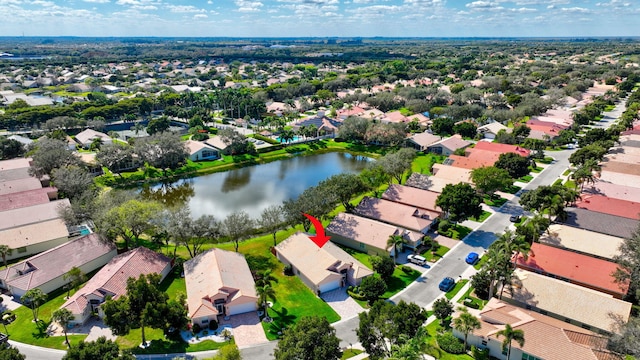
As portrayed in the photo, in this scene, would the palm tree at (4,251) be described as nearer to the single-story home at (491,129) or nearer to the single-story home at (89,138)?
the single-story home at (89,138)

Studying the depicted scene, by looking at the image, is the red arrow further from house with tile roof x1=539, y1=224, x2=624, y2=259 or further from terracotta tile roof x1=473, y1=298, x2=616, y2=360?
house with tile roof x1=539, y1=224, x2=624, y2=259

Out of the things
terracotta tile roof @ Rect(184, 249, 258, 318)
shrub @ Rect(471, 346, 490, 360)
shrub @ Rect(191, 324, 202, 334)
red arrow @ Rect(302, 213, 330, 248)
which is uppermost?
red arrow @ Rect(302, 213, 330, 248)

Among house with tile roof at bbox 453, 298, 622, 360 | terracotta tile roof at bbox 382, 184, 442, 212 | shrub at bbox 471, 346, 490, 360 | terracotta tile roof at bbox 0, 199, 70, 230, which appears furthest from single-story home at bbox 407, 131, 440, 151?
terracotta tile roof at bbox 0, 199, 70, 230

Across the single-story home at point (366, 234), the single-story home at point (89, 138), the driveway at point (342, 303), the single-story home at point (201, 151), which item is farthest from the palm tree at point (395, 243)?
the single-story home at point (89, 138)

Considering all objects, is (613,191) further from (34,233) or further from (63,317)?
(34,233)

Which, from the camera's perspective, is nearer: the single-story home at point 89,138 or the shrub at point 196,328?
the shrub at point 196,328

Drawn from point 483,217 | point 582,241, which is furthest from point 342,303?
point 582,241
